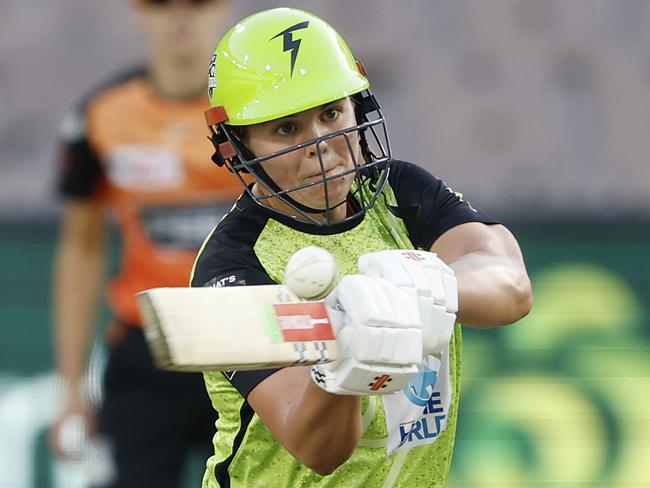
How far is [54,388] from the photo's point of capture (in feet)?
19.3

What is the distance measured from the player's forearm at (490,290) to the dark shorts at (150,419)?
214 centimetres

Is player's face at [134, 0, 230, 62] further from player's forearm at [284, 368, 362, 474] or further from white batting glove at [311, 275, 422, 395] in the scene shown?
white batting glove at [311, 275, 422, 395]

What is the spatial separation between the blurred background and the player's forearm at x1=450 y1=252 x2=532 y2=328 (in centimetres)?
303

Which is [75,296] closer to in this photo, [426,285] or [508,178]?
[508,178]

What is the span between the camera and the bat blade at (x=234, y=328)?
83.4 inches

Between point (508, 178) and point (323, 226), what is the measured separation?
4341 millimetres

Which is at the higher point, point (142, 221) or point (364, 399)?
point (364, 399)

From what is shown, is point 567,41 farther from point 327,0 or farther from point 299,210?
point 299,210

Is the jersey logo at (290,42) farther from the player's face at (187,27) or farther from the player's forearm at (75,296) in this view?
the player's forearm at (75,296)

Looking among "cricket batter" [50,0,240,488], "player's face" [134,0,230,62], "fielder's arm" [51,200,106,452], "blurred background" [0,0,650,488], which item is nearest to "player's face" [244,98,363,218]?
"cricket batter" [50,0,240,488]

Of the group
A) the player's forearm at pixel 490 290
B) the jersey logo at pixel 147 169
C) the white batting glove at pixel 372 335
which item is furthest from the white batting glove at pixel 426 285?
the jersey logo at pixel 147 169

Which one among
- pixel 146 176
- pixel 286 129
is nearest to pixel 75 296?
pixel 146 176

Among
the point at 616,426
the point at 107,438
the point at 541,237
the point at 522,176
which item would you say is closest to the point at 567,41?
the point at 522,176

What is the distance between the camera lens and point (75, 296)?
5.25m
